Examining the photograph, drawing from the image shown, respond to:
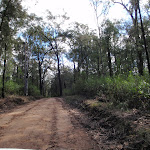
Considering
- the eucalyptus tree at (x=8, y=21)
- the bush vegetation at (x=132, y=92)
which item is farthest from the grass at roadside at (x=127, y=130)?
the eucalyptus tree at (x=8, y=21)

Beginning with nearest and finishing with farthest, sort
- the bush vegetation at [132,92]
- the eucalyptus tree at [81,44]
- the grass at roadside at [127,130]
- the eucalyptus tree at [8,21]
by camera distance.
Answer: the grass at roadside at [127,130]
the bush vegetation at [132,92]
the eucalyptus tree at [8,21]
the eucalyptus tree at [81,44]

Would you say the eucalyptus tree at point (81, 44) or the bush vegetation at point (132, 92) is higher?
the eucalyptus tree at point (81, 44)

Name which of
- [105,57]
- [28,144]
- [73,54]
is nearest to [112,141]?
[28,144]

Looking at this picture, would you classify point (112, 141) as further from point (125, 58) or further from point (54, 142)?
Answer: point (125, 58)

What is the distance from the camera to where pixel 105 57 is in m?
35.0

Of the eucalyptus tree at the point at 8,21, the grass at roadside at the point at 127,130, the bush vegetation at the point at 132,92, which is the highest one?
the eucalyptus tree at the point at 8,21

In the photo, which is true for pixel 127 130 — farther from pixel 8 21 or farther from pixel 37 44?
pixel 37 44

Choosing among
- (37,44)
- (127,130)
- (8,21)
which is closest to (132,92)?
(127,130)

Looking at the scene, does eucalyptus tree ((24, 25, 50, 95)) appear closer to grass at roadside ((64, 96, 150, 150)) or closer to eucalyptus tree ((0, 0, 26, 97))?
eucalyptus tree ((0, 0, 26, 97))

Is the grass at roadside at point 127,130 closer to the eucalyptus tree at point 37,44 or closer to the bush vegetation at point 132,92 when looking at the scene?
the bush vegetation at point 132,92

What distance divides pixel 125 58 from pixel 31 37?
792 inches

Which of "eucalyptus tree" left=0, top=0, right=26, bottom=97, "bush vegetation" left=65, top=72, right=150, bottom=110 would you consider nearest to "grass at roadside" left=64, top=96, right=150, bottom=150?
"bush vegetation" left=65, top=72, right=150, bottom=110

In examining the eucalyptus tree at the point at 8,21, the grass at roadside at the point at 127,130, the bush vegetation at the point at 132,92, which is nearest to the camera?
the grass at roadside at the point at 127,130

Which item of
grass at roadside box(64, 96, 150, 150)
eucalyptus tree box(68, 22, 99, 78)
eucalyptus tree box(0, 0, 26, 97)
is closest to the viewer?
grass at roadside box(64, 96, 150, 150)
